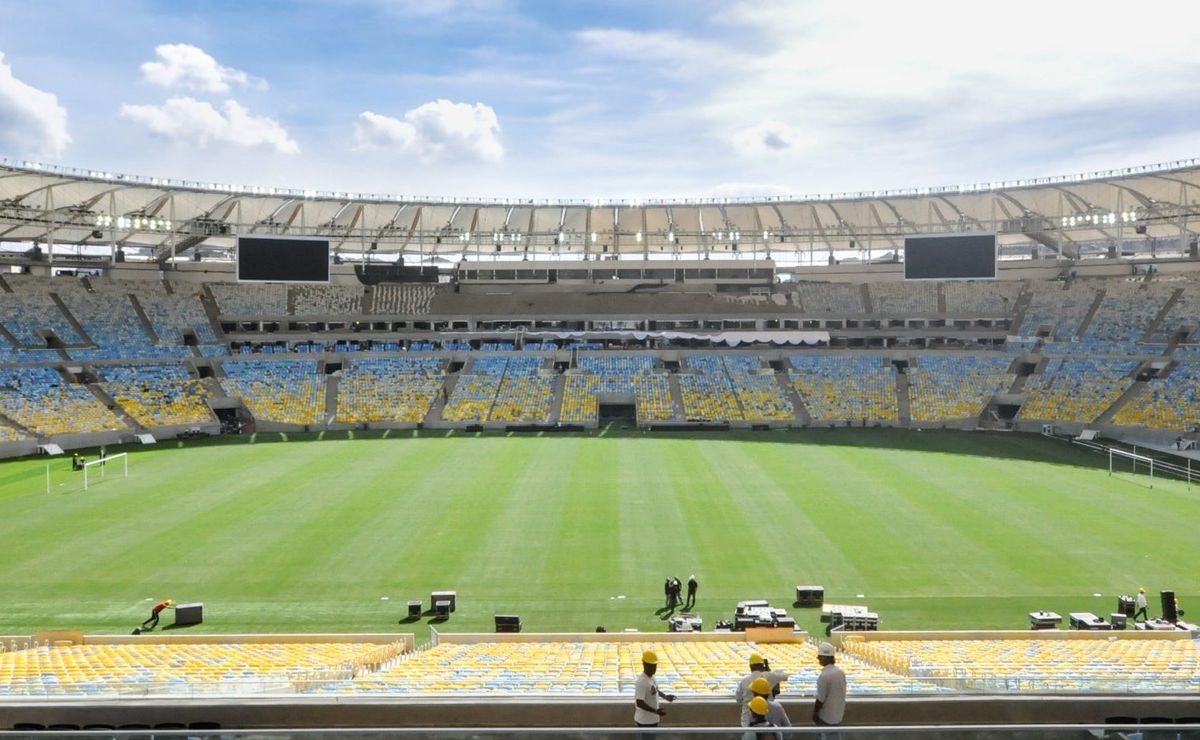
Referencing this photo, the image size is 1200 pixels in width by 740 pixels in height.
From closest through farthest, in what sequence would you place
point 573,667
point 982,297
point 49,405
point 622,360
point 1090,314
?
point 573,667 → point 49,405 → point 1090,314 → point 622,360 → point 982,297

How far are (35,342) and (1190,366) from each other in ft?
214

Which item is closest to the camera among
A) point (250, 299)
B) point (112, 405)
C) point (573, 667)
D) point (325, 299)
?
point (573, 667)

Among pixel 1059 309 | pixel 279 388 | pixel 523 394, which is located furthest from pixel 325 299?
pixel 1059 309

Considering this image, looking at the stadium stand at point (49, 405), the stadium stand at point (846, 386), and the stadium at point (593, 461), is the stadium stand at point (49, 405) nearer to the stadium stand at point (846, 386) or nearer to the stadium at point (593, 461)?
the stadium at point (593, 461)

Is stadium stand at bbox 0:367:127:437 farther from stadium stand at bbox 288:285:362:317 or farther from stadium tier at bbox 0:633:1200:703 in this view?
stadium tier at bbox 0:633:1200:703

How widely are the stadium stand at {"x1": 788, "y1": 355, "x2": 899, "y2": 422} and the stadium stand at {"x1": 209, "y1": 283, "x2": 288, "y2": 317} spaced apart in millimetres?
36512

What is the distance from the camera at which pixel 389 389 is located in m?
58.2

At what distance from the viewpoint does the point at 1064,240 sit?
64062 mm

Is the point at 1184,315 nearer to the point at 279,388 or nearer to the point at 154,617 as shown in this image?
the point at 279,388

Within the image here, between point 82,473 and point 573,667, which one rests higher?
point 573,667

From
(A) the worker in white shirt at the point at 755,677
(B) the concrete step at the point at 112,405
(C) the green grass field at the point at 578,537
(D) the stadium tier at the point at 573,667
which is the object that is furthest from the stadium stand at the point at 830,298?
(A) the worker in white shirt at the point at 755,677

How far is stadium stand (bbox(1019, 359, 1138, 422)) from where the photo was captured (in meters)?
50.6

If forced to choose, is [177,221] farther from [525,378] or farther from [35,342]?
[525,378]

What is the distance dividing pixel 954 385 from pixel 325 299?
43773mm
